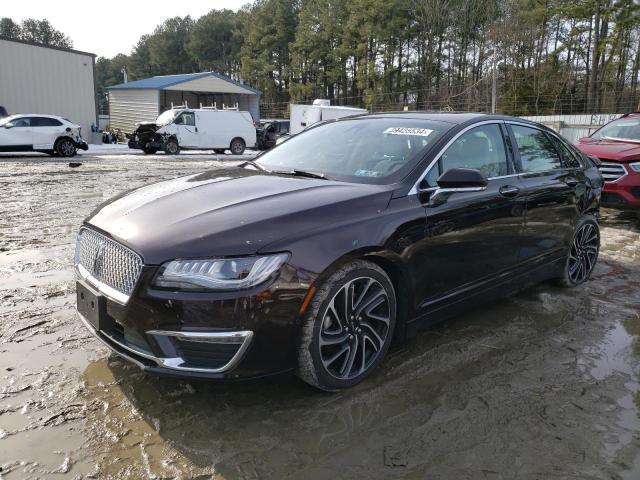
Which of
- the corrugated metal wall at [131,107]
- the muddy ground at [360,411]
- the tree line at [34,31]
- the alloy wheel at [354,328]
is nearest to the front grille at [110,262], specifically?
the muddy ground at [360,411]

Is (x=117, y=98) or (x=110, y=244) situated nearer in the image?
(x=110, y=244)

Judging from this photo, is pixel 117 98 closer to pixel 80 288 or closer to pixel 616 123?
pixel 616 123

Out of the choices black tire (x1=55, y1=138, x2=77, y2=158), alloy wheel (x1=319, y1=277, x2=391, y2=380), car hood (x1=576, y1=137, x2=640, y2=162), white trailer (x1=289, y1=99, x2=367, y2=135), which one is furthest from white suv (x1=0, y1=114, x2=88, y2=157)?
alloy wheel (x1=319, y1=277, x2=391, y2=380)

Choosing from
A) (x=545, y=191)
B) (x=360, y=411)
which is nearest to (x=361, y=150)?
(x=545, y=191)

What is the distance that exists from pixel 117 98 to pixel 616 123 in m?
35.0

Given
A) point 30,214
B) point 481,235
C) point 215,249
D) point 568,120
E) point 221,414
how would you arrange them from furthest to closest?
point 568,120
point 30,214
point 481,235
point 221,414
point 215,249

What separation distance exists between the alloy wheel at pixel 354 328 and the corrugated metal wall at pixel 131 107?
1333 inches

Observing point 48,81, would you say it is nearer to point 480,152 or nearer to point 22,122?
point 22,122

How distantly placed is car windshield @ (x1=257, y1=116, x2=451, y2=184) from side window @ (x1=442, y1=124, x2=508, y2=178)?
0.51 feet

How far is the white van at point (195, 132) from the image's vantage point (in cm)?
2216

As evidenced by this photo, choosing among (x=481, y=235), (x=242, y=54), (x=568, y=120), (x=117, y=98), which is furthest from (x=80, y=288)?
(x=242, y=54)

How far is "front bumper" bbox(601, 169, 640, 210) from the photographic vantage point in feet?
24.8

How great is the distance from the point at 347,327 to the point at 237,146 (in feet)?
73.2

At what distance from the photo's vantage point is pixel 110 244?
2.80 m
